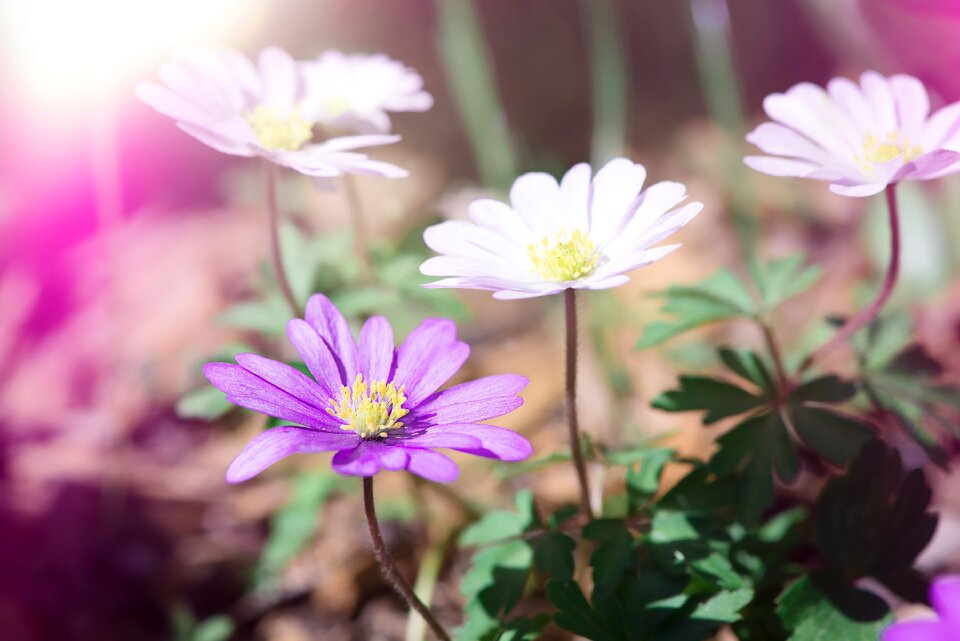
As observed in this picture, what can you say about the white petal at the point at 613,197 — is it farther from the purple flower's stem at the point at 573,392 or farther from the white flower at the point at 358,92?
the white flower at the point at 358,92

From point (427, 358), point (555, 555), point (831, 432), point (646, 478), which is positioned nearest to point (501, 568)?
point (555, 555)

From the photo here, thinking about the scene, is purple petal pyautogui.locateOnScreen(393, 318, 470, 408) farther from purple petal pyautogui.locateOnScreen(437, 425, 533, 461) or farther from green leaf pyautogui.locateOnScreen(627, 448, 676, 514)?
green leaf pyautogui.locateOnScreen(627, 448, 676, 514)

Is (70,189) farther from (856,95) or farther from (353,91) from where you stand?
(856,95)

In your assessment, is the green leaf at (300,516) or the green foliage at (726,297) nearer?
the green foliage at (726,297)

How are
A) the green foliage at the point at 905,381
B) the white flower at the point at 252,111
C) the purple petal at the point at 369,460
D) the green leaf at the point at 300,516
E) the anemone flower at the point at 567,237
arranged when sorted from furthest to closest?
the green leaf at the point at 300,516, the green foliage at the point at 905,381, the white flower at the point at 252,111, the anemone flower at the point at 567,237, the purple petal at the point at 369,460

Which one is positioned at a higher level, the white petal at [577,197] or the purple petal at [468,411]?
the white petal at [577,197]

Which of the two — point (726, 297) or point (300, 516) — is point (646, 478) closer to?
point (726, 297)

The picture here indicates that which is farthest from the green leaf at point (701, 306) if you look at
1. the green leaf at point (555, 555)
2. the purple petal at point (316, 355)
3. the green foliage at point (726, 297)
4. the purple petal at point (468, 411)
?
the purple petal at point (316, 355)
